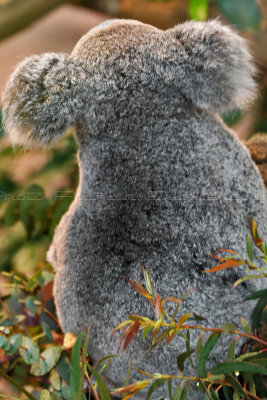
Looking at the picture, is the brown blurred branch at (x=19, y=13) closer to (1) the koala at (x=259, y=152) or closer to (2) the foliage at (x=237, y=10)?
(2) the foliage at (x=237, y=10)

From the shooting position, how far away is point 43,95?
78 cm

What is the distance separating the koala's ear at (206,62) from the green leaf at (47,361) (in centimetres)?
52

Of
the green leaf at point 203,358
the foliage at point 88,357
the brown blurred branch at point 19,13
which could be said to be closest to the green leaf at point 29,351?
the foliage at point 88,357

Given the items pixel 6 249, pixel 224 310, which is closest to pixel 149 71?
pixel 224 310

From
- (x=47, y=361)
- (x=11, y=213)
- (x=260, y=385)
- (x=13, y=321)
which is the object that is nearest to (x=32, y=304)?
(x=13, y=321)

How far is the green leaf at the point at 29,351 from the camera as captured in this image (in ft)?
2.99

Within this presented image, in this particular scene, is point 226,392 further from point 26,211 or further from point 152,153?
point 26,211

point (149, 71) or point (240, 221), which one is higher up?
point (149, 71)

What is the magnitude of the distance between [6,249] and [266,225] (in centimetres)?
76

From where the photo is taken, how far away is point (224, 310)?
2.61 feet

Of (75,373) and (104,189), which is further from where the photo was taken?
(104,189)

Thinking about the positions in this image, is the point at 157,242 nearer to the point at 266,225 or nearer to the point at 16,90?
the point at 266,225

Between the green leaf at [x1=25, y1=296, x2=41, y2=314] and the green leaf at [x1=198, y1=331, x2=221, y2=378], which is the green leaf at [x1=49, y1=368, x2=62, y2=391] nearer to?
the green leaf at [x1=25, y1=296, x2=41, y2=314]

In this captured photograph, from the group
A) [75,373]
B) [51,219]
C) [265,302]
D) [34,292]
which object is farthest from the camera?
[51,219]
